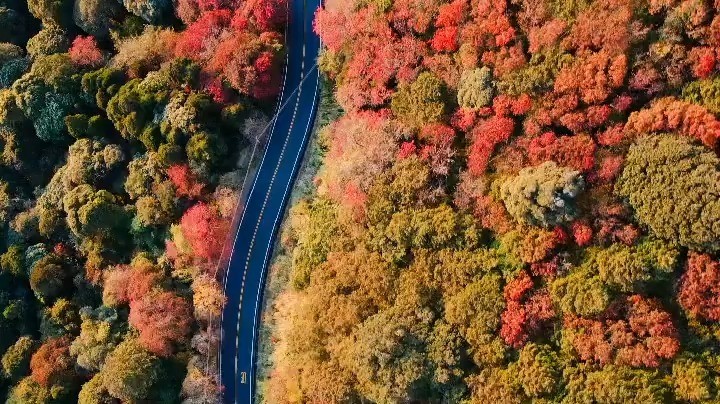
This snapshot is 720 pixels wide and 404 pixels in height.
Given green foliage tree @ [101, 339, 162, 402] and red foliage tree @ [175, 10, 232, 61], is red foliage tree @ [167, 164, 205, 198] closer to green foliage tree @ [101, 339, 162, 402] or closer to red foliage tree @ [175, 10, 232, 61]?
red foliage tree @ [175, 10, 232, 61]

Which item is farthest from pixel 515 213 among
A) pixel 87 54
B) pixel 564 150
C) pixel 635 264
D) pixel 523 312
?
pixel 87 54

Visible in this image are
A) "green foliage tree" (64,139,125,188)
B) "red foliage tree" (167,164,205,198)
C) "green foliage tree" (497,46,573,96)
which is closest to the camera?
"green foliage tree" (497,46,573,96)

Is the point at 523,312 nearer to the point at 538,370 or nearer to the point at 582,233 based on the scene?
the point at 538,370

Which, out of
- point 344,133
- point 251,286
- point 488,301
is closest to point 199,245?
point 251,286

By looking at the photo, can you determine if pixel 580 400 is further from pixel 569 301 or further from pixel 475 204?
pixel 475 204

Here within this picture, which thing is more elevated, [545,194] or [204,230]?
[204,230]

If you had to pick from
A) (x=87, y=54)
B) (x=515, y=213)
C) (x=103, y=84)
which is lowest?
(x=515, y=213)

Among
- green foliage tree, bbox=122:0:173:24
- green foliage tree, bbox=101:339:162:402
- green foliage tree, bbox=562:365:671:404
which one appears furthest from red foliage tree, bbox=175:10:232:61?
green foliage tree, bbox=562:365:671:404
